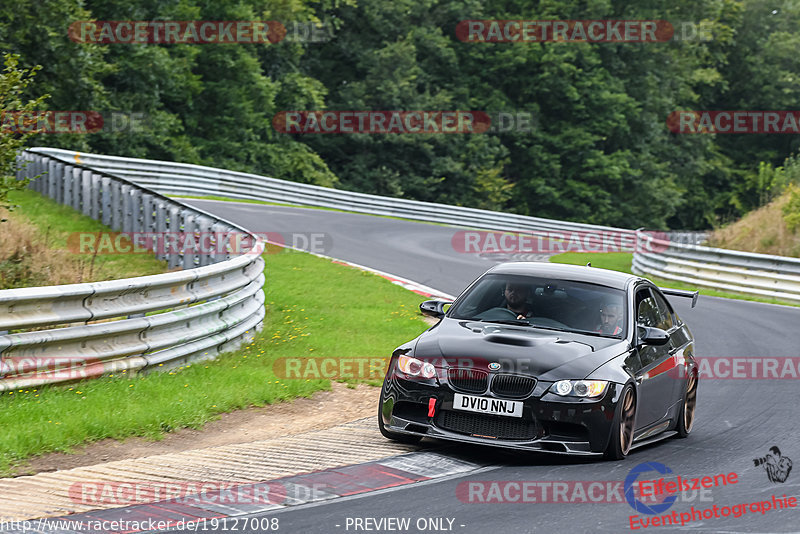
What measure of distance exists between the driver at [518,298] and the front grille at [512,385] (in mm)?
1264

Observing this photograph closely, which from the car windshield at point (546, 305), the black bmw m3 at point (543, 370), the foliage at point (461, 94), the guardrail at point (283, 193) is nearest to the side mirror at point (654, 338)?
the black bmw m3 at point (543, 370)

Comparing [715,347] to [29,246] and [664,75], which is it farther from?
[664,75]

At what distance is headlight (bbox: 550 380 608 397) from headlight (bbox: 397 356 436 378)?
921mm

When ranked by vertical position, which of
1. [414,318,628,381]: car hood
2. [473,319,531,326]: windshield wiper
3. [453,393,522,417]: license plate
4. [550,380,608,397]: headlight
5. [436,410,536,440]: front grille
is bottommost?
[436,410,536,440]: front grille

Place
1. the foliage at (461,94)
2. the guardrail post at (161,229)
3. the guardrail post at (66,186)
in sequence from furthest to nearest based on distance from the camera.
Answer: the foliage at (461,94), the guardrail post at (66,186), the guardrail post at (161,229)

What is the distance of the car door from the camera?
8.52 metres

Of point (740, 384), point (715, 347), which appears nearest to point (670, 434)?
point (740, 384)

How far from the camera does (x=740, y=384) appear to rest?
486 inches

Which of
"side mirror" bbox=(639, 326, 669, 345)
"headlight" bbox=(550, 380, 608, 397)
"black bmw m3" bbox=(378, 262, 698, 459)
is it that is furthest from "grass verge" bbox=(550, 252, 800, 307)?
"headlight" bbox=(550, 380, 608, 397)

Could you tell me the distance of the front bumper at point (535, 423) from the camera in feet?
25.1

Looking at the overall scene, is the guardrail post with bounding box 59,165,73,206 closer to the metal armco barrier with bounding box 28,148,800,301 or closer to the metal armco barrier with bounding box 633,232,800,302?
the metal armco barrier with bounding box 28,148,800,301

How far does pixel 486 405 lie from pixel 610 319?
1.69 metres

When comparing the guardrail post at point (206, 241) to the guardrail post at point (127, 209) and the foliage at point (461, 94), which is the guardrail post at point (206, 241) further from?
the foliage at point (461, 94)

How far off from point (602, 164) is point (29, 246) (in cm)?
5014
